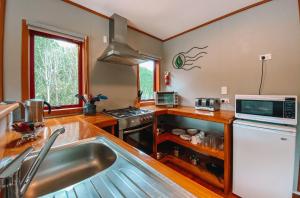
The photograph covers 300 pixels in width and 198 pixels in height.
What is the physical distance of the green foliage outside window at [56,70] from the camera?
5.37ft

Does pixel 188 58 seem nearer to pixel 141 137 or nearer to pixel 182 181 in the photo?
pixel 141 137

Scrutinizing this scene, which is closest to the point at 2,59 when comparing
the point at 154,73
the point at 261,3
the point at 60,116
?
the point at 60,116

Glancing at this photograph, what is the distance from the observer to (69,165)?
0.91 metres

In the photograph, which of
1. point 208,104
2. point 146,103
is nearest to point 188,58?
point 208,104

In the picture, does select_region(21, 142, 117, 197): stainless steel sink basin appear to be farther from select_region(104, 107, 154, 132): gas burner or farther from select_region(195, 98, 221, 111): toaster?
select_region(195, 98, 221, 111): toaster

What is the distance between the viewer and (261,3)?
70.2 inches

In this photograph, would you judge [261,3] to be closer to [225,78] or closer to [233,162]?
[225,78]

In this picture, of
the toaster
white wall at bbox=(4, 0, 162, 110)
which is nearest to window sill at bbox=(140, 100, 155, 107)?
white wall at bbox=(4, 0, 162, 110)

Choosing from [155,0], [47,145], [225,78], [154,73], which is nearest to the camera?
[47,145]

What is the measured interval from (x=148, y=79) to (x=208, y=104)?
1308 millimetres

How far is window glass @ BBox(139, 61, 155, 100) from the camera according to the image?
277 cm

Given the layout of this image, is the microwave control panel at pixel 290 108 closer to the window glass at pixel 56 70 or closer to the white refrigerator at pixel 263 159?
the white refrigerator at pixel 263 159

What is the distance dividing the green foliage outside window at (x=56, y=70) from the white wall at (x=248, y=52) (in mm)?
1886

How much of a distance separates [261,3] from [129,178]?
2.46 m
